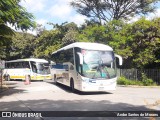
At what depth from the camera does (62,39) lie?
150 feet

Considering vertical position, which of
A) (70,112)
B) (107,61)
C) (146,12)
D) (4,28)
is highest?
(146,12)

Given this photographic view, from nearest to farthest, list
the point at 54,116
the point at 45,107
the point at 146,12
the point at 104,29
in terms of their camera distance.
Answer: the point at 54,116 → the point at 45,107 → the point at 104,29 → the point at 146,12

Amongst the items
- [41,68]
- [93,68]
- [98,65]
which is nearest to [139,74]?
[98,65]

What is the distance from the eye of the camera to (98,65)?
20.4 m

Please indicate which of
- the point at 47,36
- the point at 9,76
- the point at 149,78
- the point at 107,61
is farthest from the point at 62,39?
the point at 107,61

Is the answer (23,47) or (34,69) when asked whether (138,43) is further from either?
(23,47)

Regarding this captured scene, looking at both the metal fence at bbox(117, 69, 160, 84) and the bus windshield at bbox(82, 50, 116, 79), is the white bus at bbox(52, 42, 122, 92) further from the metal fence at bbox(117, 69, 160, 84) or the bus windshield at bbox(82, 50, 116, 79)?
the metal fence at bbox(117, 69, 160, 84)

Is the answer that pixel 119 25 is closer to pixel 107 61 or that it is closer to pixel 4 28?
pixel 107 61

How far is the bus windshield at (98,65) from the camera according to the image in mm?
20141

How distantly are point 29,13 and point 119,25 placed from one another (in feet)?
59.3

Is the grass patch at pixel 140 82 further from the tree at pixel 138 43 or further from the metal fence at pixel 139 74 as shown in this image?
the tree at pixel 138 43

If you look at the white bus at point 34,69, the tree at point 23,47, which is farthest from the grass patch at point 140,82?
the tree at point 23,47

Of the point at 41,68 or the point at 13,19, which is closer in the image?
the point at 13,19

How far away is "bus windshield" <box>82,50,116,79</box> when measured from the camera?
20141mm
